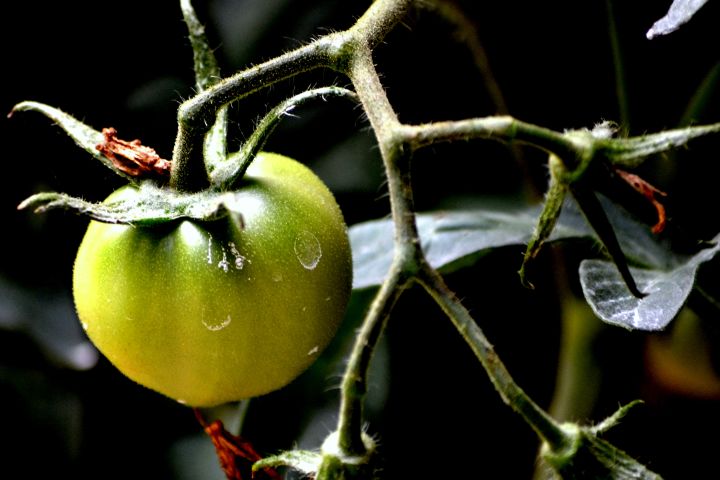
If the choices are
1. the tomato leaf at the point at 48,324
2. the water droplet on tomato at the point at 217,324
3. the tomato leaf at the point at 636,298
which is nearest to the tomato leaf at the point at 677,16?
the tomato leaf at the point at 636,298

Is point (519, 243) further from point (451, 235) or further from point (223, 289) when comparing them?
point (223, 289)

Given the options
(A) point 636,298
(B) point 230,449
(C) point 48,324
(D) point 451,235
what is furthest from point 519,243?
(C) point 48,324

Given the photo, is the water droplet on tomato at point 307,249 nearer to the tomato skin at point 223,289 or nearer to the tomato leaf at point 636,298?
the tomato skin at point 223,289

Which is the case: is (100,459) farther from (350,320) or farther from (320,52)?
(320,52)

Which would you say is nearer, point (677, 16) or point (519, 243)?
point (677, 16)

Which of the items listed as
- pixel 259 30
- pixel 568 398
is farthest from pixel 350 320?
pixel 259 30

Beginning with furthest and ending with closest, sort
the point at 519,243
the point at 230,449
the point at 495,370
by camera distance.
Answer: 1. the point at 519,243
2. the point at 230,449
3. the point at 495,370
